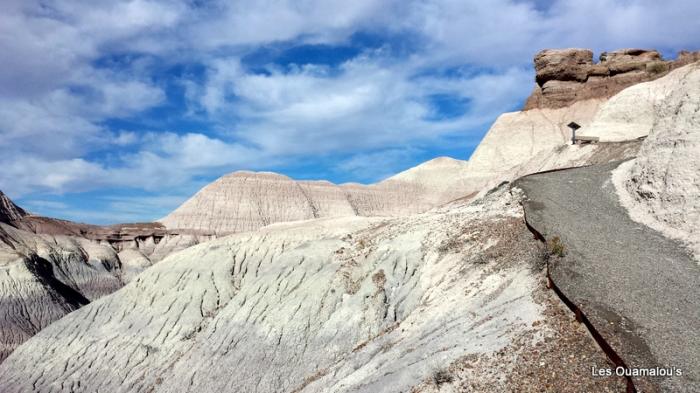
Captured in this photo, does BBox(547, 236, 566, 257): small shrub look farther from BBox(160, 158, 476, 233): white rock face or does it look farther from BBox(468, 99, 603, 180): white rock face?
BBox(160, 158, 476, 233): white rock face

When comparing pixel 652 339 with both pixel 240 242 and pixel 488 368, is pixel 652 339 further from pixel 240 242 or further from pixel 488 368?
pixel 240 242

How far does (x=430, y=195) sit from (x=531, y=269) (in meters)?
83.4

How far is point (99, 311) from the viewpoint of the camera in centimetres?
3778

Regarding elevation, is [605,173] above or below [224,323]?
above

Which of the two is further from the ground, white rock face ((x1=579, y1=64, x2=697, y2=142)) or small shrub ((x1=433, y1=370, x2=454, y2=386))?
white rock face ((x1=579, y1=64, x2=697, y2=142))

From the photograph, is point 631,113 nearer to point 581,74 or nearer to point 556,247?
point 556,247

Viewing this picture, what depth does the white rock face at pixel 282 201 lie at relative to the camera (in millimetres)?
82188

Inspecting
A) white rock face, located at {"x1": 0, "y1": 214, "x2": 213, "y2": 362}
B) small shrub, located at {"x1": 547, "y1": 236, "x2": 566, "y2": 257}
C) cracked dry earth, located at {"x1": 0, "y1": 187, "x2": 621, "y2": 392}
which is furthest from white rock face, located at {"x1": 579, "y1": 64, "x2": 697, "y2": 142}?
white rock face, located at {"x1": 0, "y1": 214, "x2": 213, "y2": 362}

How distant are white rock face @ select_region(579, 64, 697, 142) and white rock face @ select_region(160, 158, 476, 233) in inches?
1564

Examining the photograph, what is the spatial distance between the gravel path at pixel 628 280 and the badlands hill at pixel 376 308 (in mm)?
532

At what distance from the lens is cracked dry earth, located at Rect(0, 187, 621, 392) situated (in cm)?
1145

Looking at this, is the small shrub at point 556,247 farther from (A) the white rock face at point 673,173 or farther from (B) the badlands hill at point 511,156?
(B) the badlands hill at point 511,156

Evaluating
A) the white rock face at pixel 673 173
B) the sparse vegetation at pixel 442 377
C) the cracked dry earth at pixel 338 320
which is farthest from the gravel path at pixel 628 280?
the sparse vegetation at pixel 442 377

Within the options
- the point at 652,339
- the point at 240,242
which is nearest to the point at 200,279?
the point at 240,242
